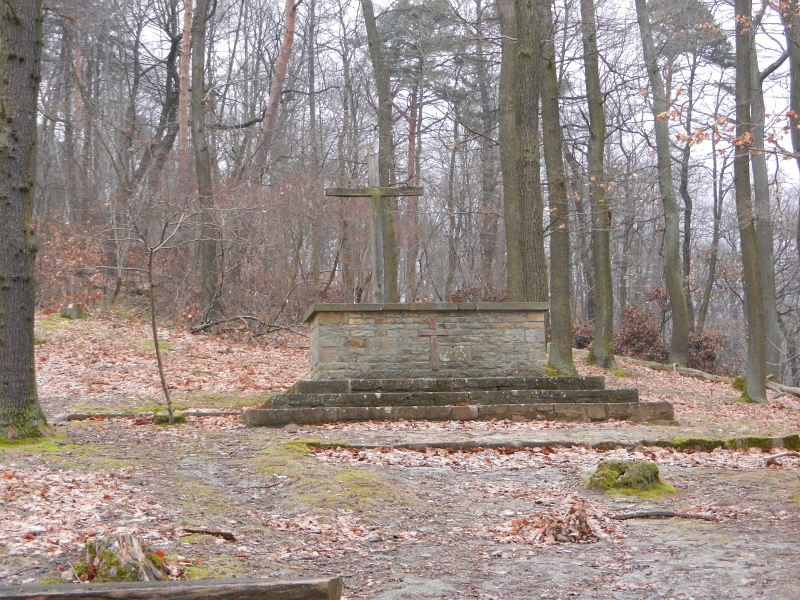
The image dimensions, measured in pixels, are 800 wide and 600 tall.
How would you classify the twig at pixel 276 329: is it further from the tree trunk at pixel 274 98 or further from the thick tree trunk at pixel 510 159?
the thick tree trunk at pixel 510 159

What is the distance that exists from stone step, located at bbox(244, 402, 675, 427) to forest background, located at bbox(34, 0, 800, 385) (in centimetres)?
370

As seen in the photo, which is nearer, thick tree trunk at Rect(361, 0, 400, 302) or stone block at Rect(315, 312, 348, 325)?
stone block at Rect(315, 312, 348, 325)

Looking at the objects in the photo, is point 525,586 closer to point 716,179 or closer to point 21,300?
point 21,300

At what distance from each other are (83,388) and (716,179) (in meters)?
23.5

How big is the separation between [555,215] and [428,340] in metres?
5.27

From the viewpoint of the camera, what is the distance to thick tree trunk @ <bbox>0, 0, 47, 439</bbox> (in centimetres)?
784

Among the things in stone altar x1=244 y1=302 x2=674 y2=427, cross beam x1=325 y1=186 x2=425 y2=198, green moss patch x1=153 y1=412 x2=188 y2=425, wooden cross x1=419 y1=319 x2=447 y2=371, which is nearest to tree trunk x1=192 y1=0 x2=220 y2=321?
cross beam x1=325 y1=186 x2=425 y2=198

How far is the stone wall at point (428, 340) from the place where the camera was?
1271cm

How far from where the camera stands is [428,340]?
12906mm

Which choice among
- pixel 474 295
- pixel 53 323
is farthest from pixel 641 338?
pixel 53 323

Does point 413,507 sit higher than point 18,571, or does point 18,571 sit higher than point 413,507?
point 18,571

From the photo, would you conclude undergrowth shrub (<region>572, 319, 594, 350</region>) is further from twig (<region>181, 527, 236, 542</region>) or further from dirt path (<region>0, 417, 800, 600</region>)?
twig (<region>181, 527, 236, 542</region>)

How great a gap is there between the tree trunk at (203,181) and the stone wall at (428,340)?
8436mm

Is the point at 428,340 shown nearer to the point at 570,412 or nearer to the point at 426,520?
the point at 570,412
